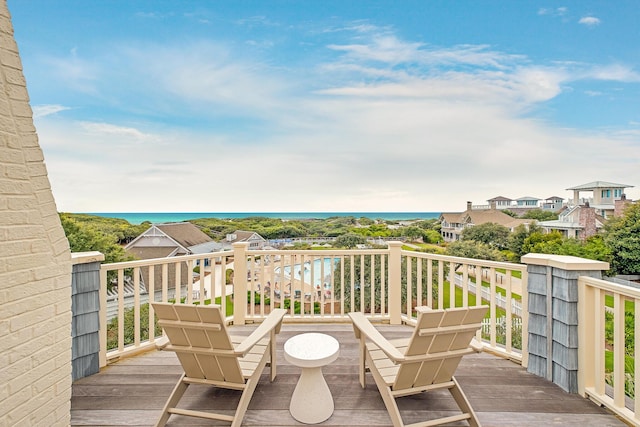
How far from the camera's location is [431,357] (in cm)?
191

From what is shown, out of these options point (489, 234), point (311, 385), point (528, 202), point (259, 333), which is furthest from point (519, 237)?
point (259, 333)

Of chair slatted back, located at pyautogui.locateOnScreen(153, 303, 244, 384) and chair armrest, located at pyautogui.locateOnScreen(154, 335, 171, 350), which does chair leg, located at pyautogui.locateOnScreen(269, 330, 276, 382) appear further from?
chair armrest, located at pyautogui.locateOnScreen(154, 335, 171, 350)

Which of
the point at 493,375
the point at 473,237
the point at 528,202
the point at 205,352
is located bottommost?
the point at 493,375

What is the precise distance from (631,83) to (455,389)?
48.6 ft

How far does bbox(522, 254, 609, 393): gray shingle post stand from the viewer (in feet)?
7.86

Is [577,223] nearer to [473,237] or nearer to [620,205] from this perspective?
[620,205]

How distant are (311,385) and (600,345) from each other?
2.15m

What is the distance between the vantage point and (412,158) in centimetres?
1022

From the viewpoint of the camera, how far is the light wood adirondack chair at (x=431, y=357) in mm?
1860

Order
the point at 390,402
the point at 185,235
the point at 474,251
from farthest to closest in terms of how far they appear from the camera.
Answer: the point at 474,251, the point at 185,235, the point at 390,402

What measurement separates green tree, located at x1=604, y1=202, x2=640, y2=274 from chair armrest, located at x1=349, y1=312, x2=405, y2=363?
11488 millimetres

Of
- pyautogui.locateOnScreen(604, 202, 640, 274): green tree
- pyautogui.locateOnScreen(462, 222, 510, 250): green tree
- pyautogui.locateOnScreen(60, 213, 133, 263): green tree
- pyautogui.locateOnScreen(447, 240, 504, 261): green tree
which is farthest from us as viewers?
pyautogui.locateOnScreen(462, 222, 510, 250): green tree

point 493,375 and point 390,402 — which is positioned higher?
point 390,402

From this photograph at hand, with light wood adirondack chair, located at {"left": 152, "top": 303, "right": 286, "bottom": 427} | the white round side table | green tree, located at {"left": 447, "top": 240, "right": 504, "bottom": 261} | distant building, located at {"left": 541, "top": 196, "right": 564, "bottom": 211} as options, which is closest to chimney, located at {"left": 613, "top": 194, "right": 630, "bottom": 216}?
distant building, located at {"left": 541, "top": 196, "right": 564, "bottom": 211}
